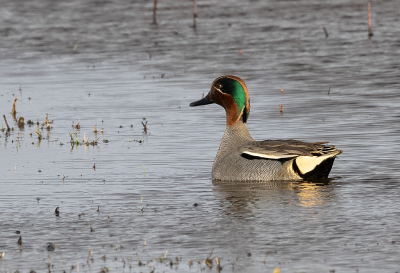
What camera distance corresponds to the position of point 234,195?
1004 centimetres

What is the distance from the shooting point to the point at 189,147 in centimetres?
1289

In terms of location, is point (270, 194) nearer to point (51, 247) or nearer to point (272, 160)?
point (272, 160)

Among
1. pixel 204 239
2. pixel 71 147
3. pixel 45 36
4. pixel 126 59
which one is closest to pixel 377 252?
pixel 204 239

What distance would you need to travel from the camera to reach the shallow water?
301 inches

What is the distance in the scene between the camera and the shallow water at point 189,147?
764cm

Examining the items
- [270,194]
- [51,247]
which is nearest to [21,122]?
[270,194]

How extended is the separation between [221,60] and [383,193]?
1388 centimetres

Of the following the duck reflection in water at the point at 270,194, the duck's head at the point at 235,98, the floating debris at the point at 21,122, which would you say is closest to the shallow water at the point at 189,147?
the duck reflection in water at the point at 270,194

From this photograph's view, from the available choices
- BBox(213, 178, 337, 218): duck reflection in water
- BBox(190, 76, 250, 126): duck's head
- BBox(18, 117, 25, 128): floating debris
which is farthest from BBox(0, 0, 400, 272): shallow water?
BBox(190, 76, 250, 126): duck's head

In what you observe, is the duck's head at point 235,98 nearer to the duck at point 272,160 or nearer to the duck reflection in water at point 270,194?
the duck at point 272,160

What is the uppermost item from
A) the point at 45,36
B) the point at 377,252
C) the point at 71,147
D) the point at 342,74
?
the point at 45,36

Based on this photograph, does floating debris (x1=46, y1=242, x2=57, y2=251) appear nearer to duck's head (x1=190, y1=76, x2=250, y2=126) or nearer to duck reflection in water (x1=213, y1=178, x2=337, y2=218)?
duck reflection in water (x1=213, y1=178, x2=337, y2=218)

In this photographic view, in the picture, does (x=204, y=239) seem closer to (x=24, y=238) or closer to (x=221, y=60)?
(x=24, y=238)

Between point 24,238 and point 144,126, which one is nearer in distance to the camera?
point 24,238
